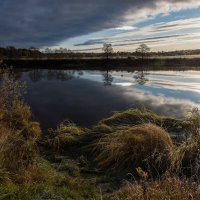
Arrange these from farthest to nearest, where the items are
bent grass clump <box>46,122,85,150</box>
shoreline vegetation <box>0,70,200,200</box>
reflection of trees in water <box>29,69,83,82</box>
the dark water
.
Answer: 1. reflection of trees in water <box>29,69,83,82</box>
2. the dark water
3. bent grass clump <box>46,122,85,150</box>
4. shoreline vegetation <box>0,70,200,200</box>

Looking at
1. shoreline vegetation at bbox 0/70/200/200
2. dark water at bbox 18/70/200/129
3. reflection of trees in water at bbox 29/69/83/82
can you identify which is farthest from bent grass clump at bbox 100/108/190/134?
reflection of trees in water at bbox 29/69/83/82

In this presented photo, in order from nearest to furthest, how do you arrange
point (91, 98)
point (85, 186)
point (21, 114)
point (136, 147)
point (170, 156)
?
point (85, 186), point (170, 156), point (136, 147), point (21, 114), point (91, 98)

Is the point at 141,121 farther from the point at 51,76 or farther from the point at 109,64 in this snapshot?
the point at 109,64

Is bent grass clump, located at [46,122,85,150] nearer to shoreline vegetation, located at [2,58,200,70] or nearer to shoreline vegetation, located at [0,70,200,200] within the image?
shoreline vegetation, located at [0,70,200,200]

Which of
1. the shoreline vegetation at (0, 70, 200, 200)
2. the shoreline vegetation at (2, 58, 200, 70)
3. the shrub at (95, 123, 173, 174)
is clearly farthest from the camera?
the shoreline vegetation at (2, 58, 200, 70)

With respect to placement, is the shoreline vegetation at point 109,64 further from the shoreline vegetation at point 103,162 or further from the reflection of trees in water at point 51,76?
Result: the shoreline vegetation at point 103,162

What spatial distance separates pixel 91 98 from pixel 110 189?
18092mm

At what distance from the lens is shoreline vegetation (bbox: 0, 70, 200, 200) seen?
217 inches

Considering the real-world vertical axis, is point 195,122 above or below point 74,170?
above

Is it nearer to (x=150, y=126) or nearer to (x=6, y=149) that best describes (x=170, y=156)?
(x=150, y=126)

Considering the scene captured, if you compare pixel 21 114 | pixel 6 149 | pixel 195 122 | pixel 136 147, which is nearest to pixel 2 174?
pixel 6 149

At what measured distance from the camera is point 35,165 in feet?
24.6

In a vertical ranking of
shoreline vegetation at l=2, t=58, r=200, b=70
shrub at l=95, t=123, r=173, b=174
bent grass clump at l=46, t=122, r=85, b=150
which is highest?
shoreline vegetation at l=2, t=58, r=200, b=70

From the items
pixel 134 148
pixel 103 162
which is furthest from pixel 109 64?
pixel 134 148
